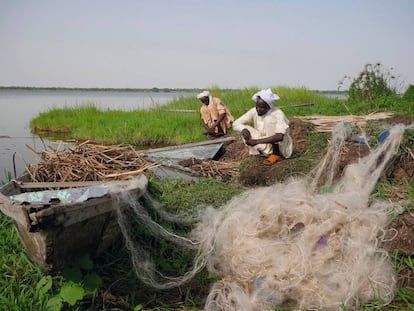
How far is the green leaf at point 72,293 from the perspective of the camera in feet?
7.97

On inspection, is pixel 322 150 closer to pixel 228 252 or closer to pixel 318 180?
pixel 318 180

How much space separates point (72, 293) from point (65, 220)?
48 centimetres

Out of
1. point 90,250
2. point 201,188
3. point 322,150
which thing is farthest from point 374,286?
point 322,150

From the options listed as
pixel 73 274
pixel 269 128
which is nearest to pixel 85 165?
pixel 73 274

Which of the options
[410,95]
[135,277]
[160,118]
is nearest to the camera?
[135,277]

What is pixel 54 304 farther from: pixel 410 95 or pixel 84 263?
pixel 410 95

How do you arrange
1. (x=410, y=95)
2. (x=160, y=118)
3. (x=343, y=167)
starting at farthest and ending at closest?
(x=160, y=118) < (x=410, y=95) < (x=343, y=167)

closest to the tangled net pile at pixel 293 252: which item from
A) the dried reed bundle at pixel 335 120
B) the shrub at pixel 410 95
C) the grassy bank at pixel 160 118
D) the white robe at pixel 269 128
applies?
the white robe at pixel 269 128

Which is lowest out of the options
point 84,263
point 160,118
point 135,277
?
point 135,277

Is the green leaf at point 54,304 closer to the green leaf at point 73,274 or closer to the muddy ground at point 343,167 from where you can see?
the green leaf at point 73,274

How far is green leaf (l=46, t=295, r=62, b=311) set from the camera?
2439mm

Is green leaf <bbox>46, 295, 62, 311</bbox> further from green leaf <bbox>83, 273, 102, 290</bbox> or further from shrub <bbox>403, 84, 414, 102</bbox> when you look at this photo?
shrub <bbox>403, 84, 414, 102</bbox>

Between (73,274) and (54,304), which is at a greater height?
(73,274)

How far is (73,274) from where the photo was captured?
2576 mm
